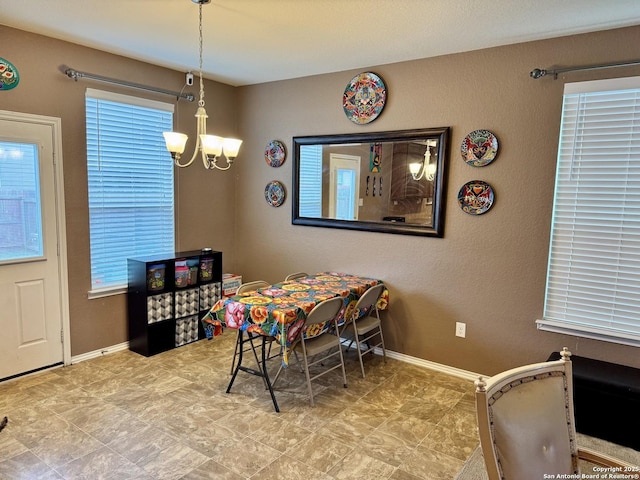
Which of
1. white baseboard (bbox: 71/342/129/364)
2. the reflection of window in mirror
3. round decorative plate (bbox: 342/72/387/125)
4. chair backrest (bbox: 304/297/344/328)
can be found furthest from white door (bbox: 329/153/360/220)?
white baseboard (bbox: 71/342/129/364)

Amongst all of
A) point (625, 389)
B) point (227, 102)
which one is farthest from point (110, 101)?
point (625, 389)

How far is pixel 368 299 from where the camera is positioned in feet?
11.2

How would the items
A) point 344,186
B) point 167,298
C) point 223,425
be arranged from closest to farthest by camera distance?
point 223,425, point 167,298, point 344,186

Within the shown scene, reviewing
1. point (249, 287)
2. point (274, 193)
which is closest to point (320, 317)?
point (249, 287)

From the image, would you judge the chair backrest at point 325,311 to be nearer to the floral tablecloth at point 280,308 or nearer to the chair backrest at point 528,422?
the floral tablecloth at point 280,308

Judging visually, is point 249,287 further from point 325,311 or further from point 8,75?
point 8,75

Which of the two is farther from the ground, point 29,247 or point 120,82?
point 120,82

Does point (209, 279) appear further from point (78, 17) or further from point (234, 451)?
point (78, 17)

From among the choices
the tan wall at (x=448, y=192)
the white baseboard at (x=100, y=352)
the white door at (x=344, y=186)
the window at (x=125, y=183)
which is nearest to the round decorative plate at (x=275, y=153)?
the tan wall at (x=448, y=192)

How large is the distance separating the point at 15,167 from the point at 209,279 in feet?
6.16

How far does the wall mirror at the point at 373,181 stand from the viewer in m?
3.45

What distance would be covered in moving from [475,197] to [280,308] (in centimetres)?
178

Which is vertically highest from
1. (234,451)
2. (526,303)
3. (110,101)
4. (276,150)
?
(110,101)

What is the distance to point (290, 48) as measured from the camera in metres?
3.30
